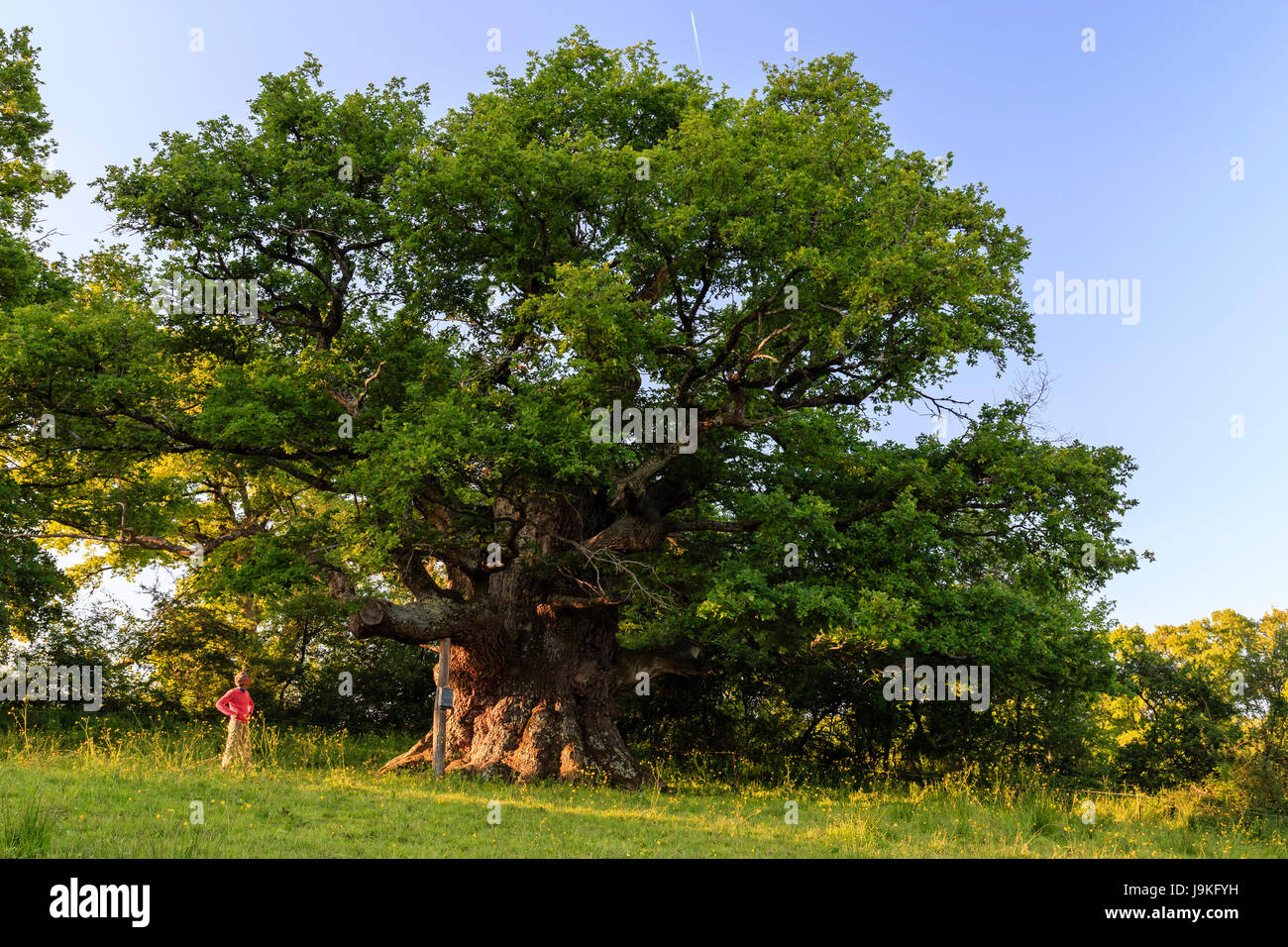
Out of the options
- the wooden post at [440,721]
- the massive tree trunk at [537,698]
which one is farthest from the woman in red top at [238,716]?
the massive tree trunk at [537,698]

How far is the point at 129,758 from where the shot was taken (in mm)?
15422

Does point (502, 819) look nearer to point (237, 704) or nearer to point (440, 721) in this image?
point (440, 721)

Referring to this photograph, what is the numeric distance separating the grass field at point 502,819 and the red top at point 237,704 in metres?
0.97

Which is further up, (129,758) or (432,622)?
(432,622)

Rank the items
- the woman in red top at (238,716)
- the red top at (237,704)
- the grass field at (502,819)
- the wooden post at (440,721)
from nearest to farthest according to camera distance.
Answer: the grass field at (502,819) → the woman in red top at (238,716) → the red top at (237,704) → the wooden post at (440,721)

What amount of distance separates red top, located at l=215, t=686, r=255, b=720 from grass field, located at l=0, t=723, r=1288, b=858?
38.0 inches

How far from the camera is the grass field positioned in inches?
379

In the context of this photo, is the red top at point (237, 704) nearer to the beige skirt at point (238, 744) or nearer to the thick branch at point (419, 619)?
the beige skirt at point (238, 744)

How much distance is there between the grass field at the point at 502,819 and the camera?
9.62 m

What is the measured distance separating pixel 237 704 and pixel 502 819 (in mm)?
6119

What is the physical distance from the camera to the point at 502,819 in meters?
12.5
